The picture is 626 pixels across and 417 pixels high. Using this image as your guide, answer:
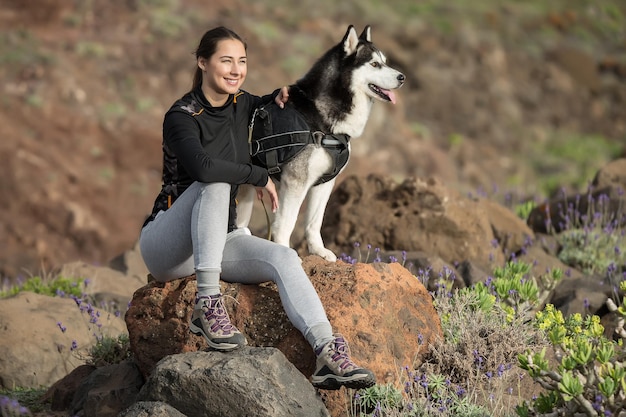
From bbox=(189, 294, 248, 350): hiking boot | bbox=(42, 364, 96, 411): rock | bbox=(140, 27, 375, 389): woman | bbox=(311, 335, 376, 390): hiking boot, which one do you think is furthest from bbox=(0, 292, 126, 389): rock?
bbox=(311, 335, 376, 390): hiking boot

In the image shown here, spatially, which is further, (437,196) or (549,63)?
(549,63)

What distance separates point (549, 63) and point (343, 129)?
70.6 feet

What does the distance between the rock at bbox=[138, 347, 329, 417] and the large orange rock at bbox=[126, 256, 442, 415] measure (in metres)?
0.45

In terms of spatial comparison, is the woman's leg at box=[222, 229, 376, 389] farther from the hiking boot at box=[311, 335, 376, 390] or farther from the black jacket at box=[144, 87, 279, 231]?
the black jacket at box=[144, 87, 279, 231]

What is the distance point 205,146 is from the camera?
16.0 feet

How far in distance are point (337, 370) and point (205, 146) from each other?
1.54 m

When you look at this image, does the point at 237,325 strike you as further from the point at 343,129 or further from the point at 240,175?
the point at 343,129

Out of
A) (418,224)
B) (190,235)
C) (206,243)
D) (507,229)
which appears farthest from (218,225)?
(507,229)

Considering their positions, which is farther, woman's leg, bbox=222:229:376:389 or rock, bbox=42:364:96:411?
rock, bbox=42:364:96:411

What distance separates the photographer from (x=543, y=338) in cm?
548

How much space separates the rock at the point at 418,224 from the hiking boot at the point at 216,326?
3.97 m

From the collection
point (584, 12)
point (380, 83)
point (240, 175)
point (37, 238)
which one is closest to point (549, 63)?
point (584, 12)

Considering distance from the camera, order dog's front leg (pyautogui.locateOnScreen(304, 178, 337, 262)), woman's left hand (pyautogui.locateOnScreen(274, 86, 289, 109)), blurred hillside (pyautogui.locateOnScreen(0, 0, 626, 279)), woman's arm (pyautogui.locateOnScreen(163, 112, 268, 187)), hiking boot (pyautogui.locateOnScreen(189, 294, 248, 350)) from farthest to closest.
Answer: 1. blurred hillside (pyautogui.locateOnScreen(0, 0, 626, 279))
2. dog's front leg (pyautogui.locateOnScreen(304, 178, 337, 262))
3. woman's left hand (pyautogui.locateOnScreen(274, 86, 289, 109))
4. woman's arm (pyautogui.locateOnScreen(163, 112, 268, 187))
5. hiking boot (pyautogui.locateOnScreen(189, 294, 248, 350))

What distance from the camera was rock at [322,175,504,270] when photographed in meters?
8.23
